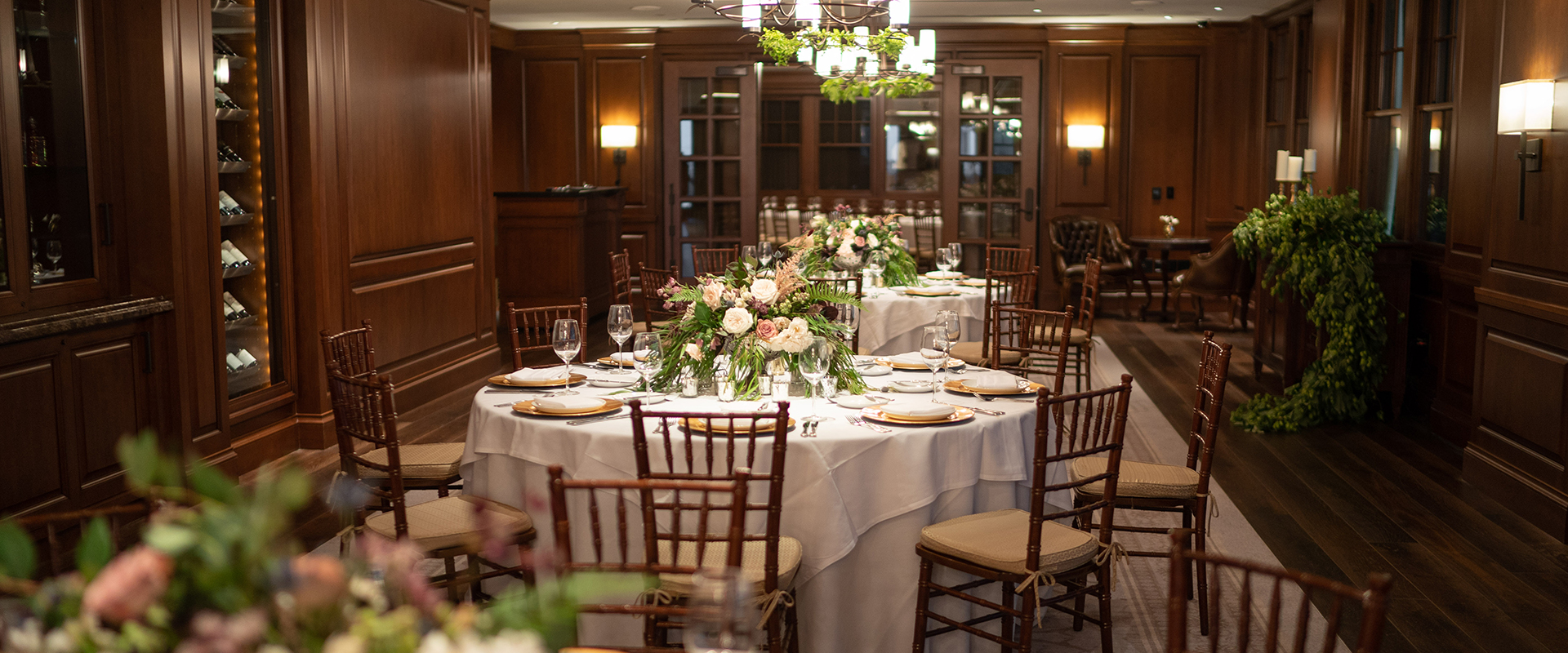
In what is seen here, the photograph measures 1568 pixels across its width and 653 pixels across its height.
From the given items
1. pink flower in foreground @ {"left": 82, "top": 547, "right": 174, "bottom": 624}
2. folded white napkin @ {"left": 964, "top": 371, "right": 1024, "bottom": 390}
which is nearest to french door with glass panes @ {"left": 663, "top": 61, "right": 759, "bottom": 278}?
folded white napkin @ {"left": 964, "top": 371, "right": 1024, "bottom": 390}

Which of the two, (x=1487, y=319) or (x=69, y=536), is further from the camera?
(x=1487, y=319)

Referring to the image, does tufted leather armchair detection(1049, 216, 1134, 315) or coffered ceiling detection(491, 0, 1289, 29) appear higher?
coffered ceiling detection(491, 0, 1289, 29)

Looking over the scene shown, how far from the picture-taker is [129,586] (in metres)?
0.91

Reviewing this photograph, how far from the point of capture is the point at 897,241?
23.1 feet

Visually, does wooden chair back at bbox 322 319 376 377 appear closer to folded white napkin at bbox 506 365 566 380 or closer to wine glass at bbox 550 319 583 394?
folded white napkin at bbox 506 365 566 380

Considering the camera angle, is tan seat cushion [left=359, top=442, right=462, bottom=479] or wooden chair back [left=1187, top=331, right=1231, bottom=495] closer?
wooden chair back [left=1187, top=331, right=1231, bottom=495]

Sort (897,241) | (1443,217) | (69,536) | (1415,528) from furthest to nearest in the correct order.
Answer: (897,241)
(1443,217)
(1415,528)
(69,536)

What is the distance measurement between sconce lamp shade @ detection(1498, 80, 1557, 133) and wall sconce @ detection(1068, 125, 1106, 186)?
7087mm

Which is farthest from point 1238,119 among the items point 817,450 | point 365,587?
point 365,587

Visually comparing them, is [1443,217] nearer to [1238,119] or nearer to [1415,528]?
[1415,528]

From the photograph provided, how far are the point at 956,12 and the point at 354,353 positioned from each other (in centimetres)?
819

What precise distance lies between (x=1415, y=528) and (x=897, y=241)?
3.24m

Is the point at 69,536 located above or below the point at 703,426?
below

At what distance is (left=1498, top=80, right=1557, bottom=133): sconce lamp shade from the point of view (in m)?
4.50
